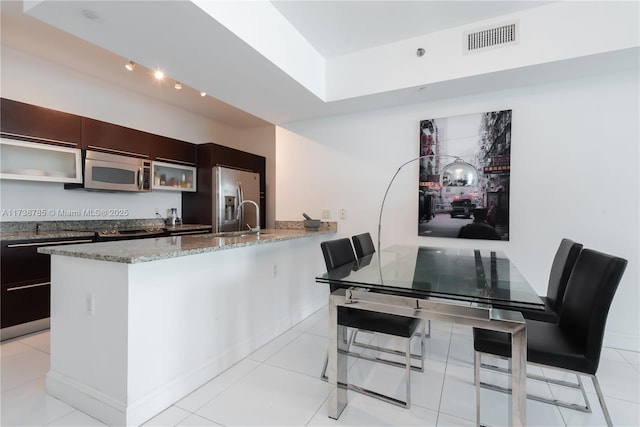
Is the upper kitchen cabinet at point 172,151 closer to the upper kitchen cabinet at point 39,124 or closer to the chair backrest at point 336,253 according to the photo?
the upper kitchen cabinet at point 39,124

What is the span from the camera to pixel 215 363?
2.02m

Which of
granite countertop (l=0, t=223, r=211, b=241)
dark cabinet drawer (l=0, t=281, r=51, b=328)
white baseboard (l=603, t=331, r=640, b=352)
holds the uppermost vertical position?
granite countertop (l=0, t=223, r=211, b=241)

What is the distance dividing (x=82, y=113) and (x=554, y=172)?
5.00 meters

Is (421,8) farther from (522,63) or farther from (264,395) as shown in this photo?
(264,395)

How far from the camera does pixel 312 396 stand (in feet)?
5.90

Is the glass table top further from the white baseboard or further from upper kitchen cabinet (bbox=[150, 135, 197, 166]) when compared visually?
upper kitchen cabinet (bbox=[150, 135, 197, 166])

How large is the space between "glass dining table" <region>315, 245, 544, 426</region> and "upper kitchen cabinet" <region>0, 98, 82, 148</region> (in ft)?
10.4

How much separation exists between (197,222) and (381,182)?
2.78 m

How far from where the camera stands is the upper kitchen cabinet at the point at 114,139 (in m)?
3.25

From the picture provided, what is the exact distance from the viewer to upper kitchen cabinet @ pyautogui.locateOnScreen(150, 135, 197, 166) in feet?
12.9

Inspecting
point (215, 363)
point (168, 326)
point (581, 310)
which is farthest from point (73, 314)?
point (581, 310)

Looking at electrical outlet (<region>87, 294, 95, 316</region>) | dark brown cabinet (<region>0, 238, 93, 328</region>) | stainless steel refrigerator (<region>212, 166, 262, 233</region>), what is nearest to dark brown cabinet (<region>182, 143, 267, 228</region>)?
stainless steel refrigerator (<region>212, 166, 262, 233</region>)

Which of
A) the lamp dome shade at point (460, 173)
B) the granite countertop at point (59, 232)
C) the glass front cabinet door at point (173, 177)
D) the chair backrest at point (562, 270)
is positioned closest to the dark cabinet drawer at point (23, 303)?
the granite countertop at point (59, 232)

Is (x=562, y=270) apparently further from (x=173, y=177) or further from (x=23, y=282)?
(x=173, y=177)
